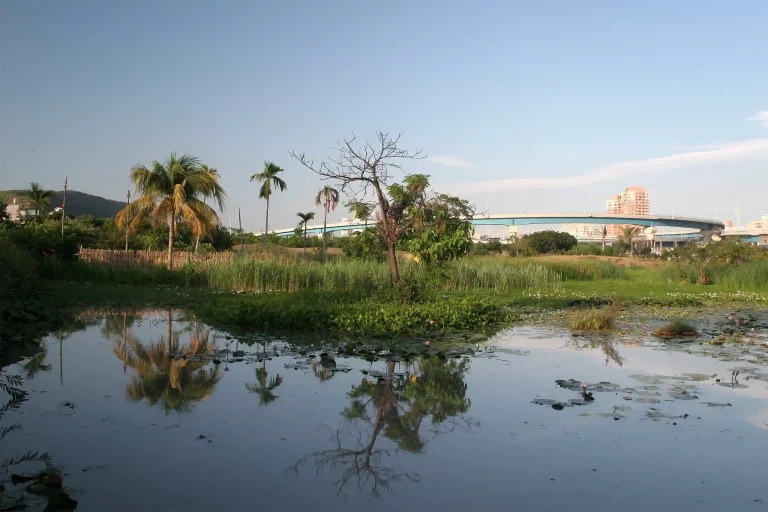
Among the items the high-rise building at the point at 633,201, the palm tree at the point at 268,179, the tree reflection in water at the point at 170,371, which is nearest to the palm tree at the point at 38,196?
the palm tree at the point at 268,179

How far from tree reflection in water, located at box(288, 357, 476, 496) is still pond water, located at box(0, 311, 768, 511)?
0.02 m

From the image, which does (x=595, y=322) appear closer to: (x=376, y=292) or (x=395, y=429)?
(x=376, y=292)

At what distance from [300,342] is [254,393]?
11.5ft

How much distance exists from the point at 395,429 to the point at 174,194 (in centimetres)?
2425

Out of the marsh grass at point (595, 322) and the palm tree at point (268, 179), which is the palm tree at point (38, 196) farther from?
the marsh grass at point (595, 322)

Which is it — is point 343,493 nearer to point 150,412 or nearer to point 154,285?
point 150,412

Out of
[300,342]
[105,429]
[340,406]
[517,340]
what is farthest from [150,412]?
[517,340]

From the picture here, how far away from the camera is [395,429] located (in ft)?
19.4

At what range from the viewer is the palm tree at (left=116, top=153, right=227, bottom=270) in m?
28.0

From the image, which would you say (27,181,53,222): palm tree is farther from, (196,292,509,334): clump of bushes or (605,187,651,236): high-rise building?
(605,187,651,236): high-rise building

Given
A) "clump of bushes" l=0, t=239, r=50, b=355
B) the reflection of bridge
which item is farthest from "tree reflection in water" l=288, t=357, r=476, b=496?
the reflection of bridge

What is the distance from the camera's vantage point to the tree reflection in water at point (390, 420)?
191 inches

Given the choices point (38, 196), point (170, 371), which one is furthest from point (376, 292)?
point (38, 196)

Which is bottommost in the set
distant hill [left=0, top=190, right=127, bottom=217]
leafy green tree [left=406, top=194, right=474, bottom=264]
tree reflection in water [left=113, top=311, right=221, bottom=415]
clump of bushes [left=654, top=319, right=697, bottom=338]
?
tree reflection in water [left=113, top=311, right=221, bottom=415]
